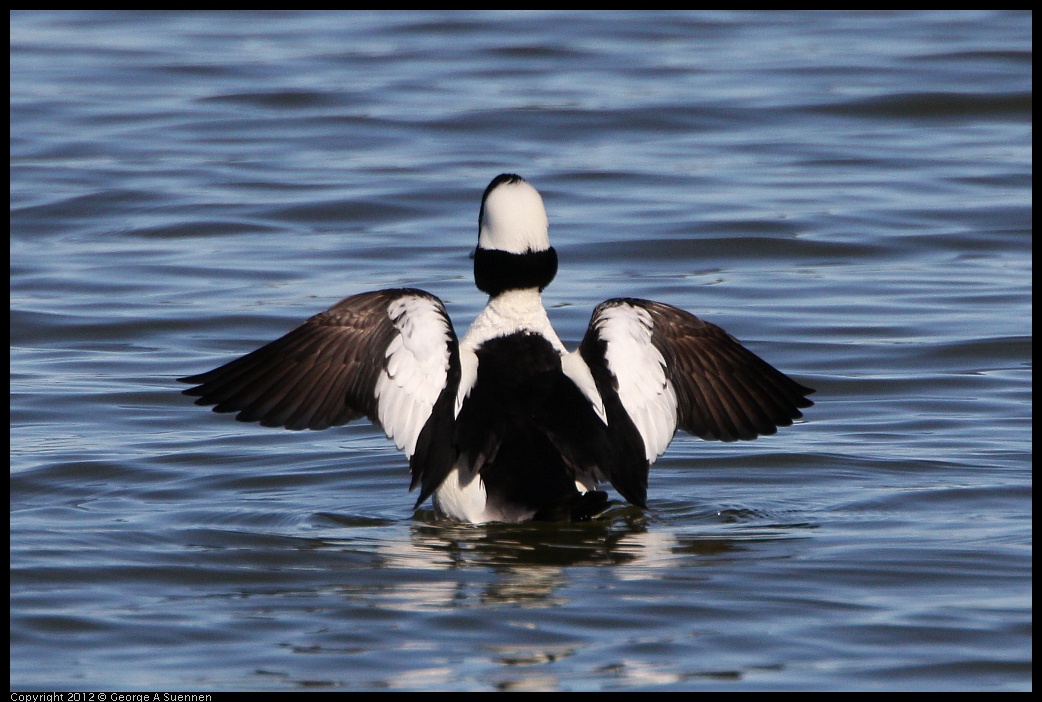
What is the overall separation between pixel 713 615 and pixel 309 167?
9317 mm

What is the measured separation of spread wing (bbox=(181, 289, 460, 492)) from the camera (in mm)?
5820

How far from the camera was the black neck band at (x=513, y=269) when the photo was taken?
6059 millimetres

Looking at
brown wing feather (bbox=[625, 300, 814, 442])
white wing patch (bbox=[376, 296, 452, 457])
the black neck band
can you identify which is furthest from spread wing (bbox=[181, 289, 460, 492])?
brown wing feather (bbox=[625, 300, 814, 442])

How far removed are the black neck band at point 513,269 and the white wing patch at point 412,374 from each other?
0.97ft

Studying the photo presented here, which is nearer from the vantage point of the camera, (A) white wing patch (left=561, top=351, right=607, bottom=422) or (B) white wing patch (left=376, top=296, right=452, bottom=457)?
(B) white wing patch (left=376, top=296, right=452, bottom=457)

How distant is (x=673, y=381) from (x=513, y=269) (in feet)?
2.49

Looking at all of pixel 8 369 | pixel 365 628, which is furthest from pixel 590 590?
pixel 8 369

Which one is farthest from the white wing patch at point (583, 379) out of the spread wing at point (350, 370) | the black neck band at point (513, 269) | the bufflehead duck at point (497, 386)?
the spread wing at point (350, 370)

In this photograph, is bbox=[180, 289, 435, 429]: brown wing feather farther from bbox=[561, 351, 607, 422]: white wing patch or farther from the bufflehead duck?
bbox=[561, 351, 607, 422]: white wing patch

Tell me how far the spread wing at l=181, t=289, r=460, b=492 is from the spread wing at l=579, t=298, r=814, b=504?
590mm

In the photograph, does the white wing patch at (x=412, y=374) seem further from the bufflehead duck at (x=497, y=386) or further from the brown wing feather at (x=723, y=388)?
the brown wing feather at (x=723, y=388)

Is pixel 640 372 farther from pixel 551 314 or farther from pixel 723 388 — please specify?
pixel 551 314
